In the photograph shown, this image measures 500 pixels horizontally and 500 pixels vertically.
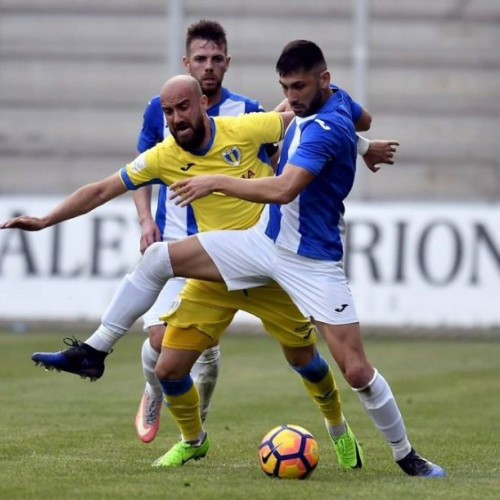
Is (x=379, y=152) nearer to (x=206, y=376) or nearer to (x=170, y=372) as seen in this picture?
(x=170, y=372)

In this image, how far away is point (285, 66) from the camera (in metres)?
7.32

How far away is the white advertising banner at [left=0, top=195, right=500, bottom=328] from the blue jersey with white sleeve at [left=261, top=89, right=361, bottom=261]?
32.8 feet

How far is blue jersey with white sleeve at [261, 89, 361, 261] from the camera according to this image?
7.39 meters

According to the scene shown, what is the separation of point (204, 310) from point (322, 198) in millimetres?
929

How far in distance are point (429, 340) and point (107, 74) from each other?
6176mm

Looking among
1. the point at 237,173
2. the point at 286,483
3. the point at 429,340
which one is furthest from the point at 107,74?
the point at 286,483

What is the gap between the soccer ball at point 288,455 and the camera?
722 cm

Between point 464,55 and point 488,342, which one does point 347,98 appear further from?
point 464,55

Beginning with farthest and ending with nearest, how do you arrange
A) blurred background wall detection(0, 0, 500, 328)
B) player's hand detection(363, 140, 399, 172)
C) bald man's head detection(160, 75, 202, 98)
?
blurred background wall detection(0, 0, 500, 328) < player's hand detection(363, 140, 399, 172) < bald man's head detection(160, 75, 202, 98)

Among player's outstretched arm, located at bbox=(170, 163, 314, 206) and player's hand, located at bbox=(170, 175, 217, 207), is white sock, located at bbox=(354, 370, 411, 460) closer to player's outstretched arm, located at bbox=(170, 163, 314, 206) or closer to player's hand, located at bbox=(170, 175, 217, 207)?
player's outstretched arm, located at bbox=(170, 163, 314, 206)

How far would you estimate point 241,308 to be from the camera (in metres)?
7.74

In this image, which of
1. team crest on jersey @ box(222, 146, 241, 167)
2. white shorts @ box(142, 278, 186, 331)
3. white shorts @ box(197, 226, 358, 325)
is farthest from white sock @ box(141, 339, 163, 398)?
team crest on jersey @ box(222, 146, 241, 167)

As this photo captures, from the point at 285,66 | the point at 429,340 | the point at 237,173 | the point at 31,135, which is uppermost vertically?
the point at 285,66

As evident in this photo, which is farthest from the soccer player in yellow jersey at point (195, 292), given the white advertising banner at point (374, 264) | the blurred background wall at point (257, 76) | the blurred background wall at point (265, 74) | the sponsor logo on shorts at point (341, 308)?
the blurred background wall at point (265, 74)
